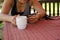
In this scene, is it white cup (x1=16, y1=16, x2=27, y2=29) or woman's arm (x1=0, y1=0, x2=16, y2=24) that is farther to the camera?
woman's arm (x1=0, y1=0, x2=16, y2=24)

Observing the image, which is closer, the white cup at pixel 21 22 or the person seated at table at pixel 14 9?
the white cup at pixel 21 22

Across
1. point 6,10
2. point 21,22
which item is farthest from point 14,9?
point 21,22

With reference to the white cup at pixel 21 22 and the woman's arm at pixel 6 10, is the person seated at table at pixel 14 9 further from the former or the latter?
the white cup at pixel 21 22

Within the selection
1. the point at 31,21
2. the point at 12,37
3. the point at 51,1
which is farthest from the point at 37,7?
the point at 51,1

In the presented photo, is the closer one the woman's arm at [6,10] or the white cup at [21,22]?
the white cup at [21,22]

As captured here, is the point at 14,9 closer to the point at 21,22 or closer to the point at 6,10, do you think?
the point at 6,10

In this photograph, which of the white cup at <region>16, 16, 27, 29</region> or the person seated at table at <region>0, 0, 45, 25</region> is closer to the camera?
the white cup at <region>16, 16, 27, 29</region>

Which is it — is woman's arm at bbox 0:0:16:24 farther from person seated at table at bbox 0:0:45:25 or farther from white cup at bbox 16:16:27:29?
white cup at bbox 16:16:27:29

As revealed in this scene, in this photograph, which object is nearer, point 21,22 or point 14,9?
point 21,22

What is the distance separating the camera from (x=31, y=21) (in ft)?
4.55

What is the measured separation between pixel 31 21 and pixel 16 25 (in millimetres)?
193

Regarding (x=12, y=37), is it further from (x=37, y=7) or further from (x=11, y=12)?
(x=37, y=7)

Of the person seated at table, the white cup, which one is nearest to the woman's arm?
the person seated at table

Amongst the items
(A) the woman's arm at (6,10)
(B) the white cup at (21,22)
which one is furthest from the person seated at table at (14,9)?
(B) the white cup at (21,22)
